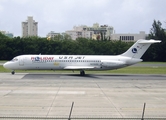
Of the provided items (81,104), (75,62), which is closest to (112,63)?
(75,62)

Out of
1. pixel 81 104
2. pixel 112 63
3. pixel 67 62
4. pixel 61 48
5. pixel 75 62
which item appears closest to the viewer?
pixel 81 104

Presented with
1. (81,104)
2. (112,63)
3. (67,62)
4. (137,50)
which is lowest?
(81,104)

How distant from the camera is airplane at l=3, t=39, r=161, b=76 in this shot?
41.7m

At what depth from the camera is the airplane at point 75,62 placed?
137ft

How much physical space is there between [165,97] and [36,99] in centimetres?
867

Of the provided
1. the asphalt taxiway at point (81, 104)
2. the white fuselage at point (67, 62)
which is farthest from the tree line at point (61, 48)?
the asphalt taxiway at point (81, 104)

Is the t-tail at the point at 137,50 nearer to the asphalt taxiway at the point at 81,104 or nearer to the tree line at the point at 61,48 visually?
the asphalt taxiway at the point at 81,104

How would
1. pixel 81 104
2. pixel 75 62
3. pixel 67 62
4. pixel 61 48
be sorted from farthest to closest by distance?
1. pixel 61 48
2. pixel 75 62
3. pixel 67 62
4. pixel 81 104

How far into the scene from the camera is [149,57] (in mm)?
98938

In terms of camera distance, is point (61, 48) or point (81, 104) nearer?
point (81, 104)

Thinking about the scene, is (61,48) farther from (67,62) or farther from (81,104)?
(81,104)

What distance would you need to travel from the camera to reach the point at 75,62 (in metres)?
42.5

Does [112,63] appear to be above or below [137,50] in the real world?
below

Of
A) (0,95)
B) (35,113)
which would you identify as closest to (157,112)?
(35,113)
